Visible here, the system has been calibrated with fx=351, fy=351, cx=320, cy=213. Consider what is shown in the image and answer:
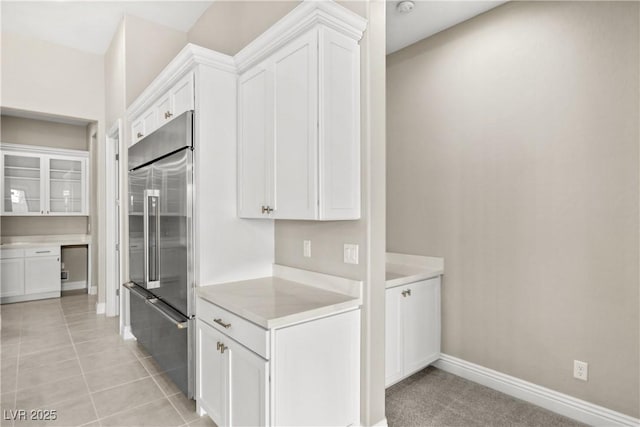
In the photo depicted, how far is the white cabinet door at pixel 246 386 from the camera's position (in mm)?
1653

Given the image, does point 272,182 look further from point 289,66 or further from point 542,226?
point 542,226

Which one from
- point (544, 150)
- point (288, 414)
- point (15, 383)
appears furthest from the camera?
point (15, 383)

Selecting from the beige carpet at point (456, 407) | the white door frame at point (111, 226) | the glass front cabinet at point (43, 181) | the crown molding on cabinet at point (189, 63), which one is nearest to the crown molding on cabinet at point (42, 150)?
the glass front cabinet at point (43, 181)

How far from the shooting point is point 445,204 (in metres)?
3.02

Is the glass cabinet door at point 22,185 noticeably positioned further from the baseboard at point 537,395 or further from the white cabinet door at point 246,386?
the baseboard at point 537,395

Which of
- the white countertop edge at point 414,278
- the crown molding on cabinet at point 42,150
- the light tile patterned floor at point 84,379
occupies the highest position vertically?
the crown molding on cabinet at point 42,150

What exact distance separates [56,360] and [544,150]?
4.34 meters

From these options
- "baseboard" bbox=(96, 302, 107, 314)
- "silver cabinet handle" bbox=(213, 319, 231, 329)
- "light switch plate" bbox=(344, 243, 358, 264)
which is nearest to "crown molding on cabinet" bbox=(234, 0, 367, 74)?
"light switch plate" bbox=(344, 243, 358, 264)

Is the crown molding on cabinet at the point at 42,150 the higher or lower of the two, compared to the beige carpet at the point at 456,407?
higher

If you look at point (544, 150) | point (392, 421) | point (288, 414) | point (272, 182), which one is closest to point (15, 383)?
point (288, 414)

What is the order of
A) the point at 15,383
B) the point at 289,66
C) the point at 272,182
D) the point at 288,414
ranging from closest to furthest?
the point at 288,414 → the point at 289,66 → the point at 272,182 → the point at 15,383

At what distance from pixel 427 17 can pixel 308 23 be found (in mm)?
1490

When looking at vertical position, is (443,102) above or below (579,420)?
above

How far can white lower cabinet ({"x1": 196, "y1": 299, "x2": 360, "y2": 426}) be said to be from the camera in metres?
1.65
